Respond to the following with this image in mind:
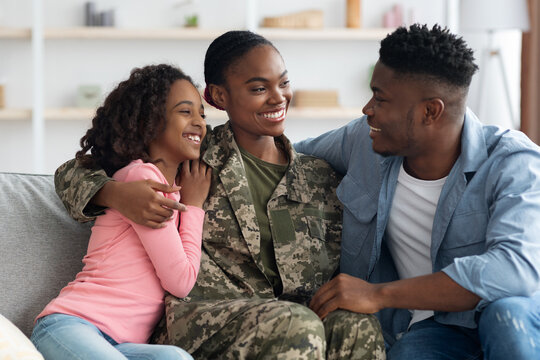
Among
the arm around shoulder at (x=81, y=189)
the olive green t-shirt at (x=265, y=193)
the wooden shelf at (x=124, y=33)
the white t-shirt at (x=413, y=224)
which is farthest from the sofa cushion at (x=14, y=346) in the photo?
the wooden shelf at (x=124, y=33)

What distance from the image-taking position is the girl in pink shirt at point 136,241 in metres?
1.60

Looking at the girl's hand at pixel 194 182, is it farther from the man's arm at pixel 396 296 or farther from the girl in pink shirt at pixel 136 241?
the man's arm at pixel 396 296

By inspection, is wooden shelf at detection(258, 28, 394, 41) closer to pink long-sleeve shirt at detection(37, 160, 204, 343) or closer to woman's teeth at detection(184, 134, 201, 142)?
woman's teeth at detection(184, 134, 201, 142)

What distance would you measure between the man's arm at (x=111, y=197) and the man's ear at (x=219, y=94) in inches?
17.2

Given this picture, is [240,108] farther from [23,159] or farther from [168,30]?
[23,159]

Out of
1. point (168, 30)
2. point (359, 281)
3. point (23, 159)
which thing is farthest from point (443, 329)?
point (23, 159)

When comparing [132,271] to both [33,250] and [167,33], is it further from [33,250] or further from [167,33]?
[167,33]

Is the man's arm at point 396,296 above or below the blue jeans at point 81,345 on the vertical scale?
above

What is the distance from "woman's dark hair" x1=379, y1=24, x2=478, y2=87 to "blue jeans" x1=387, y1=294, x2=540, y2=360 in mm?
598

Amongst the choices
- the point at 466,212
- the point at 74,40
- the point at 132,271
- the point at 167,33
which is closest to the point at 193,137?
the point at 132,271

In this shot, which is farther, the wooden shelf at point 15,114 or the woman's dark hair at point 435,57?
the wooden shelf at point 15,114

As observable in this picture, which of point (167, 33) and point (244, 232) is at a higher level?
point (167, 33)

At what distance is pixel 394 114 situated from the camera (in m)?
1.82

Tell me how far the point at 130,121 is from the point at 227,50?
1.26ft
